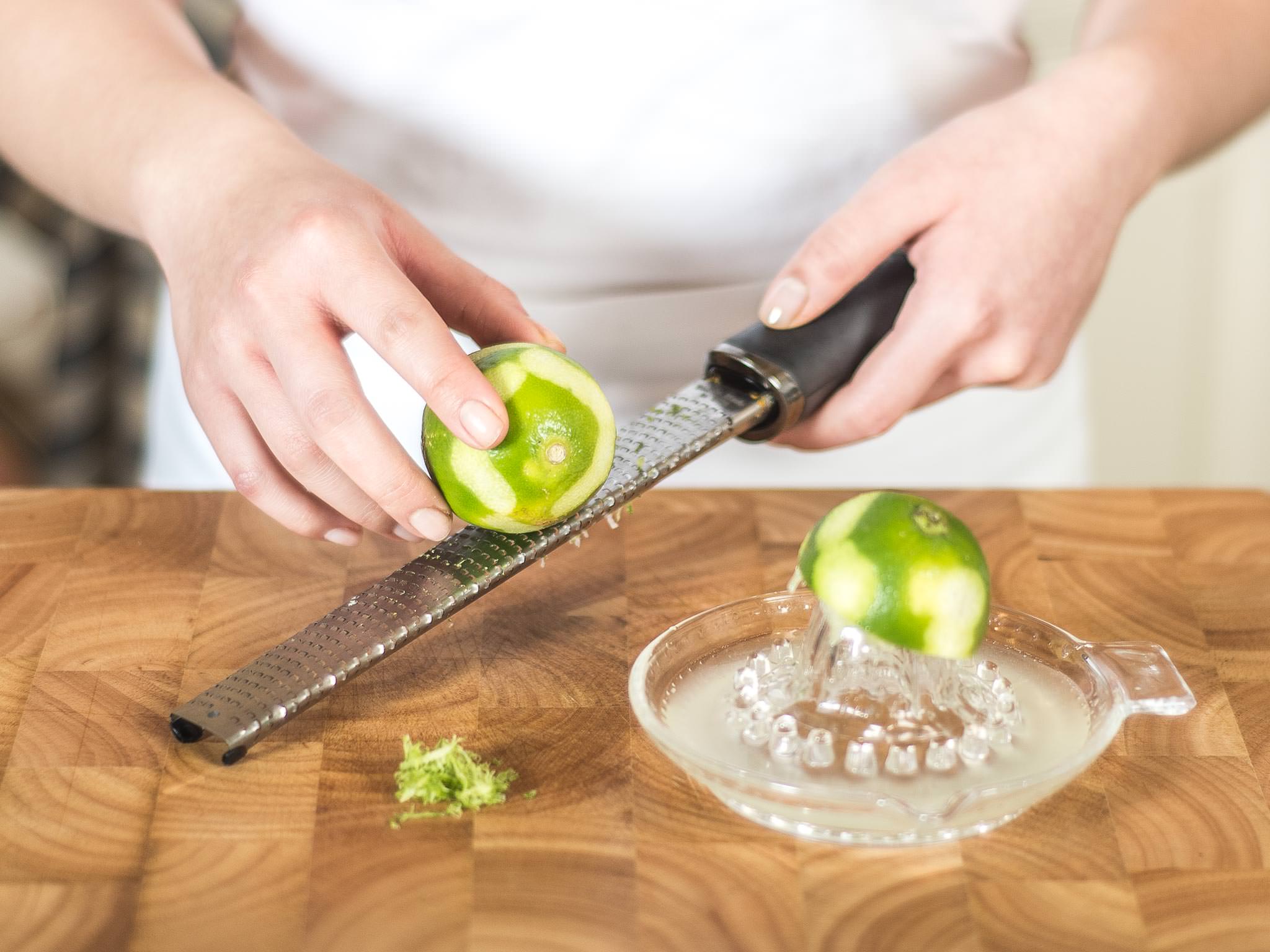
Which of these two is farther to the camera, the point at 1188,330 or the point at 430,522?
the point at 1188,330

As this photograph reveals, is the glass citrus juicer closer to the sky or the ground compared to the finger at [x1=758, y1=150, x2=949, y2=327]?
closer to the ground

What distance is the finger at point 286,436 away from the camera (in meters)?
0.97

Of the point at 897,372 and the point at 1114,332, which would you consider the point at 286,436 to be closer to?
the point at 897,372

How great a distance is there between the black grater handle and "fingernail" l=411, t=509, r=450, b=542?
0.32m

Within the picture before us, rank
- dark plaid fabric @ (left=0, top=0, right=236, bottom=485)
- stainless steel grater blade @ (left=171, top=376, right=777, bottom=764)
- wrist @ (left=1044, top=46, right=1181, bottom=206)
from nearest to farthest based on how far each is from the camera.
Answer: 1. stainless steel grater blade @ (left=171, top=376, right=777, bottom=764)
2. wrist @ (left=1044, top=46, right=1181, bottom=206)
3. dark plaid fabric @ (left=0, top=0, right=236, bottom=485)

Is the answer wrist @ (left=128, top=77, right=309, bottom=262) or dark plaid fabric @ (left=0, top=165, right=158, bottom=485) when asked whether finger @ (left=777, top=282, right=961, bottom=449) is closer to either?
wrist @ (left=128, top=77, right=309, bottom=262)

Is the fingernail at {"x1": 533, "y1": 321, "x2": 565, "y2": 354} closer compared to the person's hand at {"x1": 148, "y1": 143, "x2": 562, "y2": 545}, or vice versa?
the person's hand at {"x1": 148, "y1": 143, "x2": 562, "y2": 545}

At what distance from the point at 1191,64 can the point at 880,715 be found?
82 centimetres

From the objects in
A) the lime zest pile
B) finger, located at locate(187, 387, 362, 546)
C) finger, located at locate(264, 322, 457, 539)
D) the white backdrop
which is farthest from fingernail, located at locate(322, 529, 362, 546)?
the white backdrop

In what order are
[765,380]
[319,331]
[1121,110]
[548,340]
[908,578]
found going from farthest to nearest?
[1121,110] < [765,380] < [548,340] < [319,331] < [908,578]

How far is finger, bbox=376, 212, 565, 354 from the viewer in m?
1.00

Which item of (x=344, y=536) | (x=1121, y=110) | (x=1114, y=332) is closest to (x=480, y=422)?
(x=344, y=536)

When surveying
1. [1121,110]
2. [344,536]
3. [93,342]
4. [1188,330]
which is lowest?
[93,342]

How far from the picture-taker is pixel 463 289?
1016 millimetres
